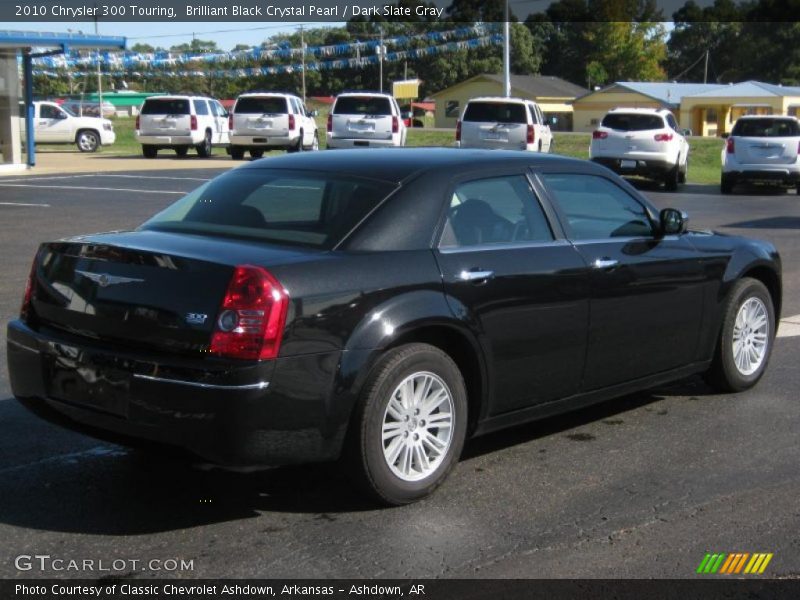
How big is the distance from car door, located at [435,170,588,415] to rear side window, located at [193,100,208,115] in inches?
1242

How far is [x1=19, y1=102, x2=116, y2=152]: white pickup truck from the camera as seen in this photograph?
40469 millimetres

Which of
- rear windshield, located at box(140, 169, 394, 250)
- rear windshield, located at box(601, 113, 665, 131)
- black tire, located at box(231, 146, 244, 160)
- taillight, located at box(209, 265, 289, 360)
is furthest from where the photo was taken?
black tire, located at box(231, 146, 244, 160)

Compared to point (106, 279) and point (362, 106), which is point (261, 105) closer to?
point (362, 106)

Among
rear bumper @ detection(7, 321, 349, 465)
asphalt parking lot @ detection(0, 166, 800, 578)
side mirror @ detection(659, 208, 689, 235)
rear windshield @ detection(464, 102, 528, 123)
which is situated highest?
rear windshield @ detection(464, 102, 528, 123)

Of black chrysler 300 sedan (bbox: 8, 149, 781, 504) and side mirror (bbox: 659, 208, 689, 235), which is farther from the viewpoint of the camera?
side mirror (bbox: 659, 208, 689, 235)

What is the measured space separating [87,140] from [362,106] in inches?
605

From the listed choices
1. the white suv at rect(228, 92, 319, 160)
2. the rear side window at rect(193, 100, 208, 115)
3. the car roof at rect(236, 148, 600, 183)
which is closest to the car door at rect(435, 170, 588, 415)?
the car roof at rect(236, 148, 600, 183)

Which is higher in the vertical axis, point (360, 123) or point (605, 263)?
point (360, 123)

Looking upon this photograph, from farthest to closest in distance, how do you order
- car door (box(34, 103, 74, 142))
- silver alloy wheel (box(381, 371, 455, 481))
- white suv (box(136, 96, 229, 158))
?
car door (box(34, 103, 74, 142)), white suv (box(136, 96, 229, 158)), silver alloy wheel (box(381, 371, 455, 481))

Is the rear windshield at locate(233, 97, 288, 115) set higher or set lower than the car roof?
higher

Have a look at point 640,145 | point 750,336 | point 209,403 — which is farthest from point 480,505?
point 640,145

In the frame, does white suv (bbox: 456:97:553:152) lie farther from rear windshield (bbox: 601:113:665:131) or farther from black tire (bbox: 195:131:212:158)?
black tire (bbox: 195:131:212:158)

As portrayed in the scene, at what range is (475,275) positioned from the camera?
16.9 ft
